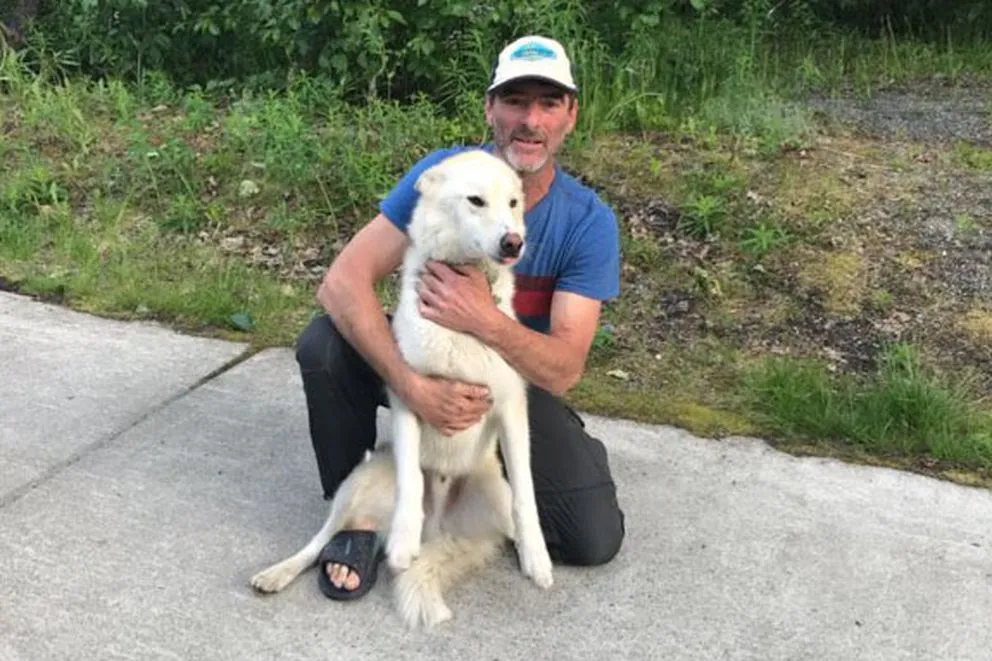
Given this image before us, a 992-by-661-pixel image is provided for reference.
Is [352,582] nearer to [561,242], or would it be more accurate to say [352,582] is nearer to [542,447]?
[542,447]

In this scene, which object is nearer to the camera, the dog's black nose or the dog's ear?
the dog's black nose

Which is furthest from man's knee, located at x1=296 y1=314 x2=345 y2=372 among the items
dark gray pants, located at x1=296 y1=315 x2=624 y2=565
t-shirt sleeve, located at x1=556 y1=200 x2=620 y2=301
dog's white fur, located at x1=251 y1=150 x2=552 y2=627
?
t-shirt sleeve, located at x1=556 y1=200 x2=620 y2=301

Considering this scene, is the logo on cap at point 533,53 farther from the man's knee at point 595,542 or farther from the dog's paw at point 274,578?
the dog's paw at point 274,578

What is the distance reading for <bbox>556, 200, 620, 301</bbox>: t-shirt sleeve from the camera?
262 cm

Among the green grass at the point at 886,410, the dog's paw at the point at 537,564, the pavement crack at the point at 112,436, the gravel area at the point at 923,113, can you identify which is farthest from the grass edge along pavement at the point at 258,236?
the dog's paw at the point at 537,564

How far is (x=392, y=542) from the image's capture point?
2.39 meters

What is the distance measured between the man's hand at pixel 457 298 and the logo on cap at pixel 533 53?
0.56m

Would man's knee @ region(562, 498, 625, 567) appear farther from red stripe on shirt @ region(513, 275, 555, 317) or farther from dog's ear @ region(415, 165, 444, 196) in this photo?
dog's ear @ region(415, 165, 444, 196)

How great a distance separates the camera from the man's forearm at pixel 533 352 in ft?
8.00

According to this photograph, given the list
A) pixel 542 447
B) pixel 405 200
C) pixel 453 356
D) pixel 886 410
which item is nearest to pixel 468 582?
pixel 542 447

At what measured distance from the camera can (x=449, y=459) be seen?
254 centimetres

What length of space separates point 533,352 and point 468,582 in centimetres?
58

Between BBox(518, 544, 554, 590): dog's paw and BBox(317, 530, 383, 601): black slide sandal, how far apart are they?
364mm

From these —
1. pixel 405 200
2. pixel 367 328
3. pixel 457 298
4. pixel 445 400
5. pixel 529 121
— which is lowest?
pixel 445 400
